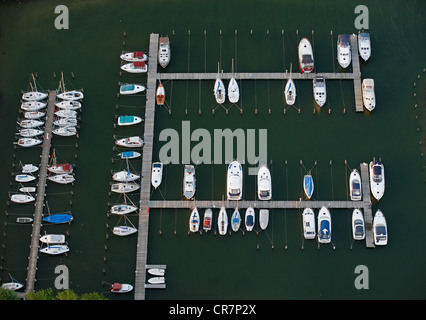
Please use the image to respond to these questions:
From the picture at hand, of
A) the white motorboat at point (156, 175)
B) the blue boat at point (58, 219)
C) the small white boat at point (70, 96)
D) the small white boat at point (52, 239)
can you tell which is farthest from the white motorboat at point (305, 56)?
the small white boat at point (52, 239)

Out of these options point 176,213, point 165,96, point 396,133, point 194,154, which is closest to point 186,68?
point 165,96

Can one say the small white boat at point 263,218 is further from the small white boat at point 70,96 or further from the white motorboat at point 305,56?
the small white boat at point 70,96

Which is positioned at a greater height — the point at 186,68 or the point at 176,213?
the point at 186,68

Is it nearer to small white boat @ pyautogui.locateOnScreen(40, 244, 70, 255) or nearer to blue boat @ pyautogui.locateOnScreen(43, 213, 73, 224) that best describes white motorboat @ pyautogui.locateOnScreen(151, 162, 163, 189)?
blue boat @ pyautogui.locateOnScreen(43, 213, 73, 224)

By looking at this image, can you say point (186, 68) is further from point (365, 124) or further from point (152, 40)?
point (365, 124)
